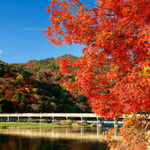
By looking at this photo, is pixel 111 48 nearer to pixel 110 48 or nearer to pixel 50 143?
pixel 110 48

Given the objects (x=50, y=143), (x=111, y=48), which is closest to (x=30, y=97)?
(x=50, y=143)

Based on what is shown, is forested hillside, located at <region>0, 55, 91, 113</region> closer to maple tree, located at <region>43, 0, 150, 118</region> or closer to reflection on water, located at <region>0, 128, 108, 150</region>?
reflection on water, located at <region>0, 128, 108, 150</region>

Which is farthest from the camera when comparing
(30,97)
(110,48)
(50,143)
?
(30,97)

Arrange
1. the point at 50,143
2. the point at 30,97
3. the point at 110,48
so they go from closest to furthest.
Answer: the point at 110,48, the point at 50,143, the point at 30,97

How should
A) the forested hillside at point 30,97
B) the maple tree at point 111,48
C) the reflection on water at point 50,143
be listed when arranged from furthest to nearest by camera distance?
1. the forested hillside at point 30,97
2. the reflection on water at point 50,143
3. the maple tree at point 111,48

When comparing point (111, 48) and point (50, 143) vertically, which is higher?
point (111, 48)

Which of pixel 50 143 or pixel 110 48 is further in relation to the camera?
pixel 50 143

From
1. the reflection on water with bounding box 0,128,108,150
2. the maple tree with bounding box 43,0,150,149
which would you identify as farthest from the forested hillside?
the maple tree with bounding box 43,0,150,149

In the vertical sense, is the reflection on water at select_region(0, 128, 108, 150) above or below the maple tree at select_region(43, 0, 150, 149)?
below

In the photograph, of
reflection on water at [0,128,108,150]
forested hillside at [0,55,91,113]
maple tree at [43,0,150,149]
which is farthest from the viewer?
forested hillside at [0,55,91,113]

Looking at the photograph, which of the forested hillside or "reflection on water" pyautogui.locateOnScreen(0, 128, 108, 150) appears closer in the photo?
"reflection on water" pyautogui.locateOnScreen(0, 128, 108, 150)

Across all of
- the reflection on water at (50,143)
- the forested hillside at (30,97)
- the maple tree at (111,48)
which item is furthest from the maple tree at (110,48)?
the forested hillside at (30,97)

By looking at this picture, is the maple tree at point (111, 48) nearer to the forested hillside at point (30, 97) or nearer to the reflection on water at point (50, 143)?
the reflection on water at point (50, 143)

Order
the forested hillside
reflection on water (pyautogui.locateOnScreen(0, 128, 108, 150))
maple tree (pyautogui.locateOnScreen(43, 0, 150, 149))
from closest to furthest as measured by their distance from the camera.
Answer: maple tree (pyautogui.locateOnScreen(43, 0, 150, 149)) → reflection on water (pyautogui.locateOnScreen(0, 128, 108, 150)) → the forested hillside
